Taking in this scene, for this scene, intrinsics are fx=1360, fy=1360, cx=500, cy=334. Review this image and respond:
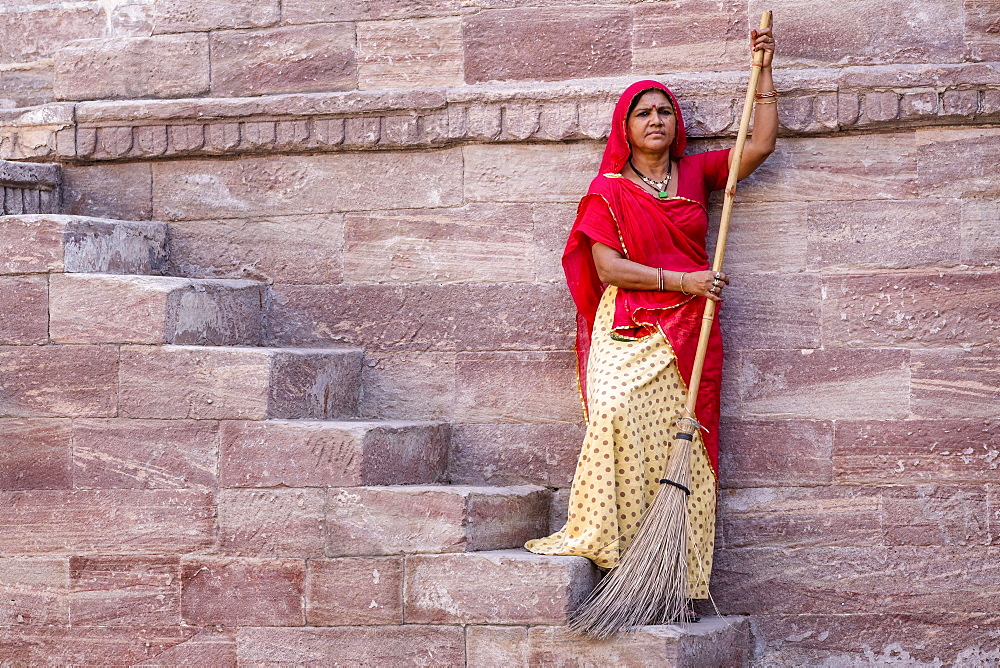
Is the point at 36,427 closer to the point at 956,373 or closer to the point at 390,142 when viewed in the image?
the point at 390,142

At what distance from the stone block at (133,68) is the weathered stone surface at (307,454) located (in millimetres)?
1910

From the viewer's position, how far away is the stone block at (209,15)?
6.46 meters

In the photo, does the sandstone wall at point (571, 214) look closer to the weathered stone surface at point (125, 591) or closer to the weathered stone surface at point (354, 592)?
the weathered stone surface at point (354, 592)

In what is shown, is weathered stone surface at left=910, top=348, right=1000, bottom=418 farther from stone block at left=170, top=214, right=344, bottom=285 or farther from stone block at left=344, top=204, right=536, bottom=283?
stone block at left=170, top=214, right=344, bottom=285

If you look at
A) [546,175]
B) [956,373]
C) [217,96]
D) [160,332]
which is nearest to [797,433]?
[956,373]

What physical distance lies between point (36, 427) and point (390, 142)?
200 cm

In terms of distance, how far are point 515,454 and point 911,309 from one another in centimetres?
183

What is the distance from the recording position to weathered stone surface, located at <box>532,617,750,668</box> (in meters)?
5.00

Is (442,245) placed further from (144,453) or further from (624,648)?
(624,648)

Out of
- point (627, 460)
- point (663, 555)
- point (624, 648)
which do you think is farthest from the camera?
point (627, 460)

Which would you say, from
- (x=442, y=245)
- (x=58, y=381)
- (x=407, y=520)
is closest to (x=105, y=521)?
(x=58, y=381)

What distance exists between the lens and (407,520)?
5.32 meters

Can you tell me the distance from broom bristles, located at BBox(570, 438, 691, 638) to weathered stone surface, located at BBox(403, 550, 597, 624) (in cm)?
10

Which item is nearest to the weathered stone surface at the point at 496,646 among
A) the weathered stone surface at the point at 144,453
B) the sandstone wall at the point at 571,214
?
the sandstone wall at the point at 571,214
